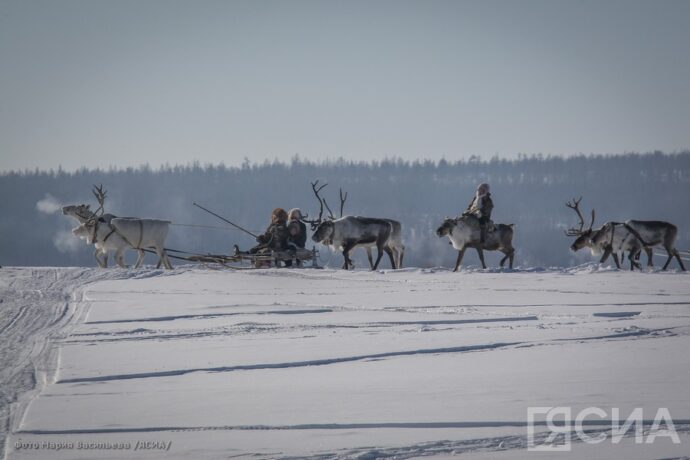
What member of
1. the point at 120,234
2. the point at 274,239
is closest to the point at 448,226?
the point at 274,239

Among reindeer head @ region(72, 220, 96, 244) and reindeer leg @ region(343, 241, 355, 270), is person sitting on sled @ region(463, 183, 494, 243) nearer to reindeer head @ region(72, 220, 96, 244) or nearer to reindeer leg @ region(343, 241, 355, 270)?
reindeer leg @ region(343, 241, 355, 270)

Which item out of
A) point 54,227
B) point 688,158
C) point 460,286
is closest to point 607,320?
point 460,286

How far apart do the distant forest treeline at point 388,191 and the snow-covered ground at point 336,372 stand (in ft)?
305

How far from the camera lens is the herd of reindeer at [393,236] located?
23.9 meters

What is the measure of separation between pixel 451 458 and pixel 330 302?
9.87m

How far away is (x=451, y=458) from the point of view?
571 cm

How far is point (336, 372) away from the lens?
8.41 metres

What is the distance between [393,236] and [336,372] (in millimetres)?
18988

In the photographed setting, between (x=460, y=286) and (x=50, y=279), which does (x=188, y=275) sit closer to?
(x=50, y=279)

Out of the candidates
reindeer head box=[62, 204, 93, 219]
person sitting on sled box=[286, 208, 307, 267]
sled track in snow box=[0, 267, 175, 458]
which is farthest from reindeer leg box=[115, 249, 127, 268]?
person sitting on sled box=[286, 208, 307, 267]

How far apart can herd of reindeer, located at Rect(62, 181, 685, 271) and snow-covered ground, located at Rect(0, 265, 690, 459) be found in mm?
7727

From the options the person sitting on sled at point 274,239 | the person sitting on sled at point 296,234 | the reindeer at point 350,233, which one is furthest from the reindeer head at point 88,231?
the reindeer at point 350,233

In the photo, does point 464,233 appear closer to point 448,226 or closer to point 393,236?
point 448,226

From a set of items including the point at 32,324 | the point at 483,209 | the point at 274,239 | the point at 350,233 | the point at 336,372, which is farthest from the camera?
the point at 274,239
